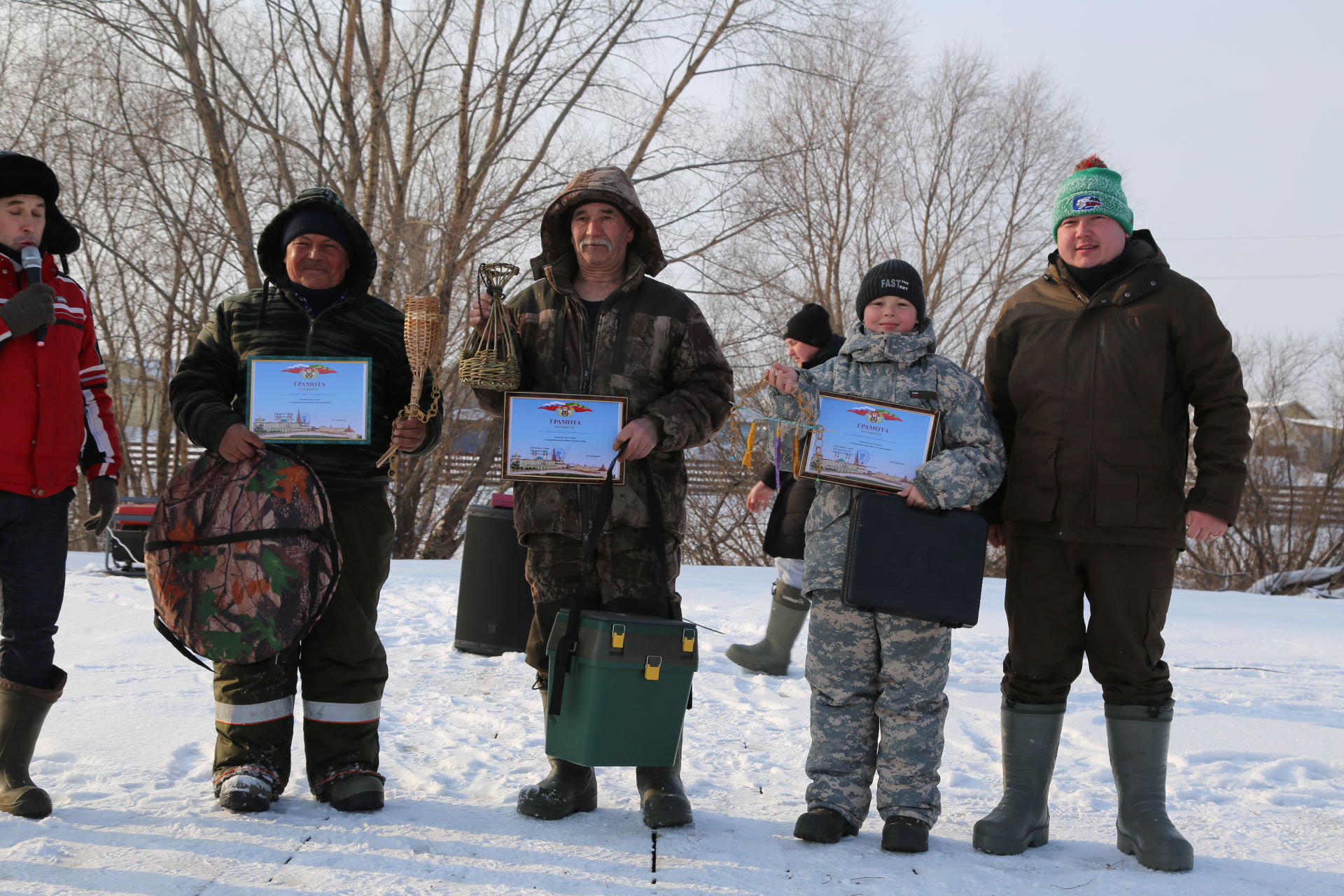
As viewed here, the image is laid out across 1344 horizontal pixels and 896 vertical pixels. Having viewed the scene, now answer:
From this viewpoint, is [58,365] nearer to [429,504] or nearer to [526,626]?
[526,626]

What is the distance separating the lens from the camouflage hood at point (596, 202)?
10.6 ft

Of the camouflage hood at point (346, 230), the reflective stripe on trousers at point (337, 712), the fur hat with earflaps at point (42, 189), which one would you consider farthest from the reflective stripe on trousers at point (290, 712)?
the fur hat with earflaps at point (42, 189)

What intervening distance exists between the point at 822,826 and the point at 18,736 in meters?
2.37

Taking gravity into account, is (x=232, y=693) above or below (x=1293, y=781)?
above

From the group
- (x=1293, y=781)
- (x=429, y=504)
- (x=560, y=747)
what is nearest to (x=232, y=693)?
(x=560, y=747)

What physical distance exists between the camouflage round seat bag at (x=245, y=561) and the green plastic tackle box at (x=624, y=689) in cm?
80

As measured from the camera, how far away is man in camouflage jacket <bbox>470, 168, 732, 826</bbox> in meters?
3.18

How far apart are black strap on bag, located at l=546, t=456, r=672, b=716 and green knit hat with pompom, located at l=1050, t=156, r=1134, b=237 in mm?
1563

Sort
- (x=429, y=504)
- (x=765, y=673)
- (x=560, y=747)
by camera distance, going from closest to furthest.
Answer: (x=560, y=747)
(x=765, y=673)
(x=429, y=504)

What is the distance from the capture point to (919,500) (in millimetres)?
3008

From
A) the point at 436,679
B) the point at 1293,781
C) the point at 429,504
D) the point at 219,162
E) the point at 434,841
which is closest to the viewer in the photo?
the point at 434,841

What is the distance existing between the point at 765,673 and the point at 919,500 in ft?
8.36

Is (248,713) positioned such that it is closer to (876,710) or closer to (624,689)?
(624,689)

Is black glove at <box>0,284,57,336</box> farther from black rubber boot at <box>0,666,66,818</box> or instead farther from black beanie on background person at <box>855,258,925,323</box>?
black beanie on background person at <box>855,258,925,323</box>
